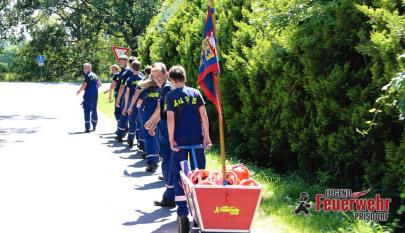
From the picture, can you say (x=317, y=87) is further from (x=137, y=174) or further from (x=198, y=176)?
(x=137, y=174)

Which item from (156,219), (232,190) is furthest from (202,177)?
(156,219)

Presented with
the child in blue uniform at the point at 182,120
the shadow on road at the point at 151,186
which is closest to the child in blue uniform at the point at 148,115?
the shadow on road at the point at 151,186

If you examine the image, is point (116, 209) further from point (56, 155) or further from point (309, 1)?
point (56, 155)

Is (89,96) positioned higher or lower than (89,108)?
higher

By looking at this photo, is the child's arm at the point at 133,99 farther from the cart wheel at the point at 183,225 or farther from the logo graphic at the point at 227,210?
the logo graphic at the point at 227,210

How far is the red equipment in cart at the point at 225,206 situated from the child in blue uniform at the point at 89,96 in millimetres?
13202

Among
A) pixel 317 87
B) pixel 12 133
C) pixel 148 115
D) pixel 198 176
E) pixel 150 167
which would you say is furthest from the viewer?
pixel 12 133

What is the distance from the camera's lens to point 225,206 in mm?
6137

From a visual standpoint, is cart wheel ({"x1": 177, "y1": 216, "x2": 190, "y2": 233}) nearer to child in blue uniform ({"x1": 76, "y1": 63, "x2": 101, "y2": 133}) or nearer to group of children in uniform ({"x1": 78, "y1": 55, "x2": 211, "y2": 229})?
group of children in uniform ({"x1": 78, "y1": 55, "x2": 211, "y2": 229})

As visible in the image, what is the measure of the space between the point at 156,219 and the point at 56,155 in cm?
628

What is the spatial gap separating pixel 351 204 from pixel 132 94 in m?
8.05

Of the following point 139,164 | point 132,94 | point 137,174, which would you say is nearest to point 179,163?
point 137,174

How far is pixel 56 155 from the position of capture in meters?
14.1

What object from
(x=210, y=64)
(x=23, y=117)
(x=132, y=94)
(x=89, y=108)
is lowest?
(x=23, y=117)
